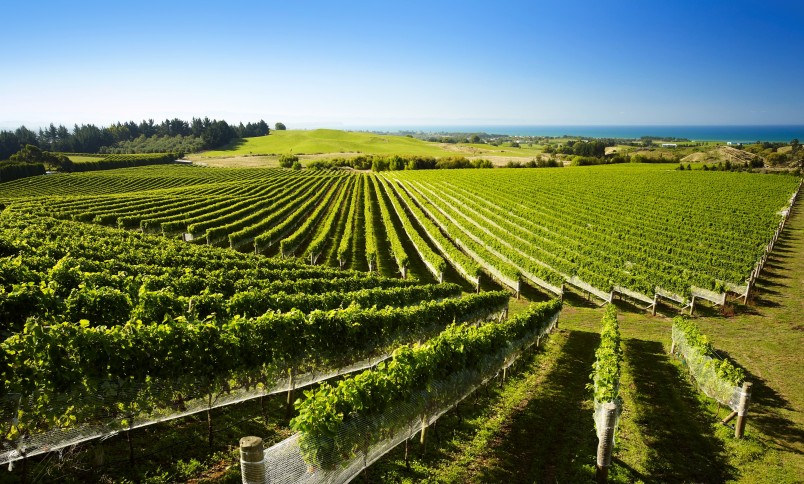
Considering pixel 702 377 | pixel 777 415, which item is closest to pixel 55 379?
pixel 702 377

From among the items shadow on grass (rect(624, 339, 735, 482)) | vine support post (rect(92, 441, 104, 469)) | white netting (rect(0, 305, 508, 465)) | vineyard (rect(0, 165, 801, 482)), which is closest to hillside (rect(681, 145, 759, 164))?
vineyard (rect(0, 165, 801, 482))

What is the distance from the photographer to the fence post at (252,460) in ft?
17.7

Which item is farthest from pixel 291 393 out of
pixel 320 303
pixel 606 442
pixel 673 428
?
pixel 673 428

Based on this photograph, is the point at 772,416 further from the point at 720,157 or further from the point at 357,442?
the point at 720,157

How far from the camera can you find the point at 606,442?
325 inches

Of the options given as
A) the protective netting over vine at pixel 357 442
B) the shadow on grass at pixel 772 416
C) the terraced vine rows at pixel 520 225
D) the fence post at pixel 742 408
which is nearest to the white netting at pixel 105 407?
the protective netting over vine at pixel 357 442

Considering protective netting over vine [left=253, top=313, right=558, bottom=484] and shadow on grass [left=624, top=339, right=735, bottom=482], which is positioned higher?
protective netting over vine [left=253, top=313, right=558, bottom=484]

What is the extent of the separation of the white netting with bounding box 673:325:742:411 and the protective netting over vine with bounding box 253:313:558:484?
677 cm

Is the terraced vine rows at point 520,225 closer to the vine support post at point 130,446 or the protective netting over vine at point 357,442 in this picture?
the protective netting over vine at point 357,442

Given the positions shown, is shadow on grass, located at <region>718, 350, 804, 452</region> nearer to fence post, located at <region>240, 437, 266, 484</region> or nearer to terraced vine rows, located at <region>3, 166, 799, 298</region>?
terraced vine rows, located at <region>3, 166, 799, 298</region>

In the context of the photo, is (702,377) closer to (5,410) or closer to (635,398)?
(635,398)

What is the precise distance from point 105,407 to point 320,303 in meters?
8.63

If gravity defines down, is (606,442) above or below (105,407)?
below

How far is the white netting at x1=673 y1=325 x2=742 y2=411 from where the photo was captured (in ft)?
36.9
